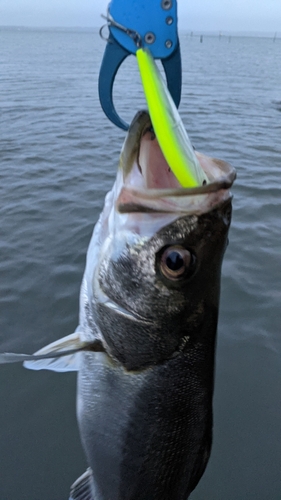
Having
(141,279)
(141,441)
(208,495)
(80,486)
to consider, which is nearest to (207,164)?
(141,279)

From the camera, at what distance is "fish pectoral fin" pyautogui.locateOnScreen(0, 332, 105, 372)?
5.82 feet

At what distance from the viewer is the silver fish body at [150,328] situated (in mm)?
1593

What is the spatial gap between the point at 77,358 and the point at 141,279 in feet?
2.14

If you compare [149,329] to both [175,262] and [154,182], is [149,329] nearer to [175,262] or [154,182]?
[175,262]

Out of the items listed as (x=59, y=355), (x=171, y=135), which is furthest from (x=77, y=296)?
(x=171, y=135)

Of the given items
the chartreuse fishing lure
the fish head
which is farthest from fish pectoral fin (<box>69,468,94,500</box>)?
the chartreuse fishing lure

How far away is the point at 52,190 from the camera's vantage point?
25.1 ft

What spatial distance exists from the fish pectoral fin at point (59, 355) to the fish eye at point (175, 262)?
1.67 ft

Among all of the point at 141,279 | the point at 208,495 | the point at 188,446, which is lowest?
the point at 208,495

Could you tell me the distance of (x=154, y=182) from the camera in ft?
5.52

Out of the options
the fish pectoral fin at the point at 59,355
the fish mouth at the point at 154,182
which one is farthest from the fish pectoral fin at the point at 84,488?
the fish mouth at the point at 154,182

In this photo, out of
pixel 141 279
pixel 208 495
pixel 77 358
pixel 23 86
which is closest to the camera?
pixel 141 279

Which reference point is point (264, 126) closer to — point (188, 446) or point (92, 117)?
point (92, 117)

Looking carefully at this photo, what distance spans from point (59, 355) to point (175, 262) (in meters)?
0.67
